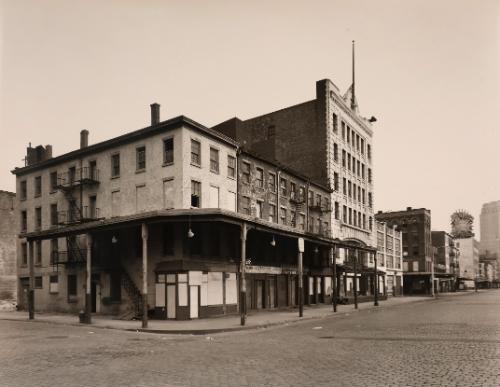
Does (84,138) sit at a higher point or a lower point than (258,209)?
higher

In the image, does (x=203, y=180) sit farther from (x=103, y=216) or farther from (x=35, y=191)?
(x=35, y=191)

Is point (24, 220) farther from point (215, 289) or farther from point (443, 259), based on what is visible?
point (443, 259)

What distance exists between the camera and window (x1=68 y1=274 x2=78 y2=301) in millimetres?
35312

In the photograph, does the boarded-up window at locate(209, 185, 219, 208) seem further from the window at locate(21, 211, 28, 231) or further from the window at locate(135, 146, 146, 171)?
the window at locate(21, 211, 28, 231)

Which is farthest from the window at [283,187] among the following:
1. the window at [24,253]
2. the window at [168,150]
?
the window at [24,253]

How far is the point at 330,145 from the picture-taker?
49.9 m

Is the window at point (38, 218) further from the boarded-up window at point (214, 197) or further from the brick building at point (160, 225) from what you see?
the boarded-up window at point (214, 197)

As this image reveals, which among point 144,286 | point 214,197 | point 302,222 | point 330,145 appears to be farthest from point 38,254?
point 330,145

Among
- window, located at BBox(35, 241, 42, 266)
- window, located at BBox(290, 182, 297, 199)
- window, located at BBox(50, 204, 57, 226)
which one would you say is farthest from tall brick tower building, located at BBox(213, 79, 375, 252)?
window, located at BBox(35, 241, 42, 266)

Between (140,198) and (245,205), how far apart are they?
7.37m

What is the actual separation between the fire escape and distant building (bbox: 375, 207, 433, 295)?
6453 centimetres

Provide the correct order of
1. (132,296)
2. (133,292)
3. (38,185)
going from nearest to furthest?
(132,296)
(133,292)
(38,185)

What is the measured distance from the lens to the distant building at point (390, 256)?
214 ft

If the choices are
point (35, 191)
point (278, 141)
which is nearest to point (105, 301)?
point (35, 191)
